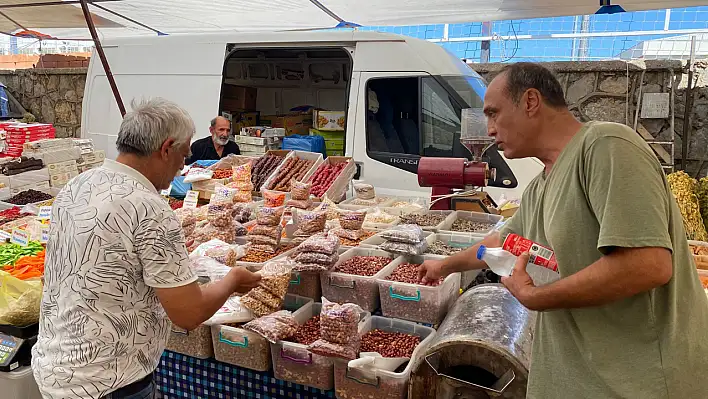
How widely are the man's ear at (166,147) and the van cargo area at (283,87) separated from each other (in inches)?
210

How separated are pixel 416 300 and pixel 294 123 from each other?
5474mm

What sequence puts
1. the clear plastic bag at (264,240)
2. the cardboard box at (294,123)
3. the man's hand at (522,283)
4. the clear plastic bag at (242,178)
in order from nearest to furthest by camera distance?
the man's hand at (522,283) → the clear plastic bag at (264,240) → the clear plastic bag at (242,178) → the cardboard box at (294,123)

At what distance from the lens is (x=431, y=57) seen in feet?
15.5

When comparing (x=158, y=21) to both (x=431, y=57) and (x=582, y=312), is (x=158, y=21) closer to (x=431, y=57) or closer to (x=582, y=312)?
(x=431, y=57)

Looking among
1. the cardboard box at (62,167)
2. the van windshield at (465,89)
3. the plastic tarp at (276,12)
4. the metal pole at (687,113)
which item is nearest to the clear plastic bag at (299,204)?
the van windshield at (465,89)

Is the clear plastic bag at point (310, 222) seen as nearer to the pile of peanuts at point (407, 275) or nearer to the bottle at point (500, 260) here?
the pile of peanuts at point (407, 275)

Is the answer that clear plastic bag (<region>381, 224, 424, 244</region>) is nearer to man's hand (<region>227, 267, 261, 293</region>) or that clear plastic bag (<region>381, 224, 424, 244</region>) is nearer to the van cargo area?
man's hand (<region>227, 267, 261, 293</region>)

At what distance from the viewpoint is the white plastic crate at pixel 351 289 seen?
6.78ft

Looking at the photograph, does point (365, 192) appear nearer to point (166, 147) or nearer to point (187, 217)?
point (187, 217)

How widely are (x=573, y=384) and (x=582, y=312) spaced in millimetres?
201

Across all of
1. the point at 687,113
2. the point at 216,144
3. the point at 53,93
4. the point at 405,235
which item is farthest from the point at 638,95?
the point at 53,93

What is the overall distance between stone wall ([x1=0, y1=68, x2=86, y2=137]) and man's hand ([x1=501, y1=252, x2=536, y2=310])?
28.9ft

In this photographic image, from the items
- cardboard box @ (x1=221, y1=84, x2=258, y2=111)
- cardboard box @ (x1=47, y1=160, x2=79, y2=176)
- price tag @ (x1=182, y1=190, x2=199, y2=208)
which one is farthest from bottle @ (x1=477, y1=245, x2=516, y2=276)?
cardboard box @ (x1=221, y1=84, x2=258, y2=111)

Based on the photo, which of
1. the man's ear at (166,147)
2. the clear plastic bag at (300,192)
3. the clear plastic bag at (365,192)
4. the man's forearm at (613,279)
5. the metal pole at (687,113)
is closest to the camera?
the man's forearm at (613,279)
